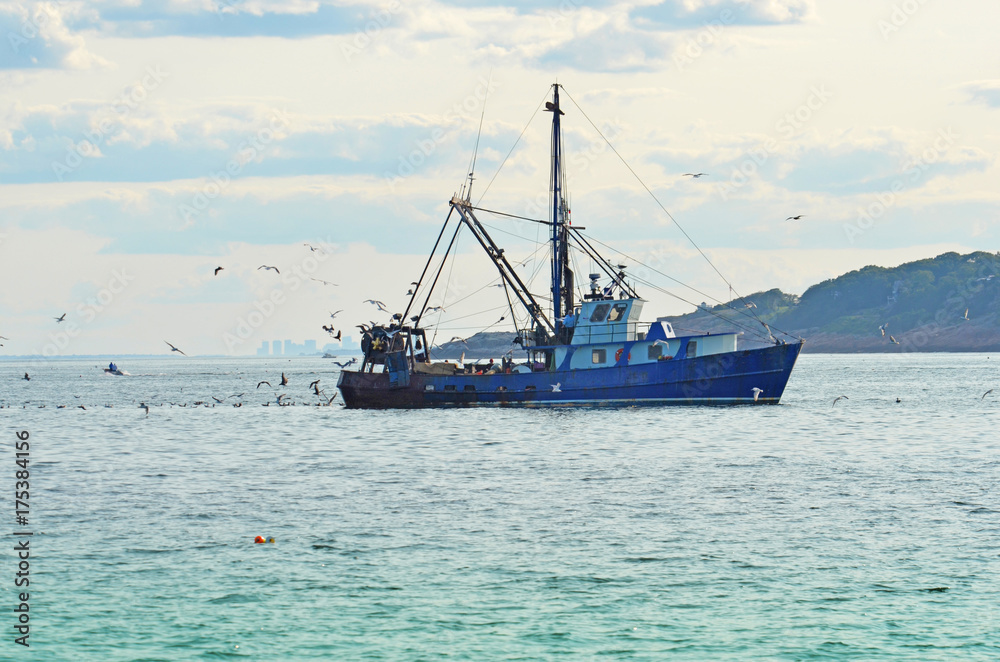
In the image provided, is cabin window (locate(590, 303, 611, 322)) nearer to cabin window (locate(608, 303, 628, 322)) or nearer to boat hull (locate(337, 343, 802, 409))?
cabin window (locate(608, 303, 628, 322))

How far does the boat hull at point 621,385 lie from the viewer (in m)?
62.1

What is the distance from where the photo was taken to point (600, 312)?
6275 cm

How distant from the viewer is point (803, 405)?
7181cm

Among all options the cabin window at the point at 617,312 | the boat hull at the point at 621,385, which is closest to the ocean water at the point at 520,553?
the boat hull at the point at 621,385

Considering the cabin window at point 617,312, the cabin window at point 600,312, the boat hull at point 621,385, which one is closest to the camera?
the boat hull at point 621,385

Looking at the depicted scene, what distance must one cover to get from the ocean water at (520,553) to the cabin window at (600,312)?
775 inches

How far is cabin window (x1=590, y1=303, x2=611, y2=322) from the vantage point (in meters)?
62.6

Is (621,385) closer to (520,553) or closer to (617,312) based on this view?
(617,312)

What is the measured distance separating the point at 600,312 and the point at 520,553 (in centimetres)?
4207

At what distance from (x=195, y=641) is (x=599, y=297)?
48683mm

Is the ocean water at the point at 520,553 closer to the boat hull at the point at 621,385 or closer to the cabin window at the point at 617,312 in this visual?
the boat hull at the point at 621,385

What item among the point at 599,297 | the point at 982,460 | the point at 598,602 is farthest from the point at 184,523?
the point at 599,297

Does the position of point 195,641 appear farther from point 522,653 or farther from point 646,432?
point 646,432

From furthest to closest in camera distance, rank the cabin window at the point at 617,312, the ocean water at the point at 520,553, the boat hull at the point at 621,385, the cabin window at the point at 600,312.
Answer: the cabin window at the point at 600,312, the cabin window at the point at 617,312, the boat hull at the point at 621,385, the ocean water at the point at 520,553
